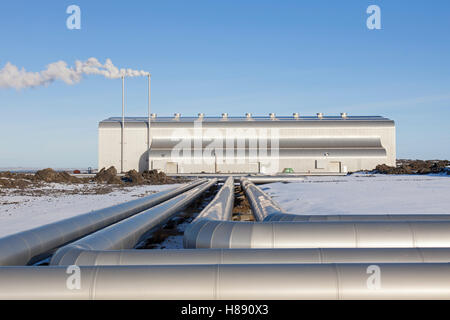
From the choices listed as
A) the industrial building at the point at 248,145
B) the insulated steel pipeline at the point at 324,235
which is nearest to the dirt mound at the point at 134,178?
the industrial building at the point at 248,145

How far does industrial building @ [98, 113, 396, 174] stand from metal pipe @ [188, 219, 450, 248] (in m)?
40.7

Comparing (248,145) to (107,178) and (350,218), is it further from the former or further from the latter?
(350,218)

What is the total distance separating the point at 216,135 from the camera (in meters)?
49.7

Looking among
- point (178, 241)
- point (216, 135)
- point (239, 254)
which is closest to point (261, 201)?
point (178, 241)

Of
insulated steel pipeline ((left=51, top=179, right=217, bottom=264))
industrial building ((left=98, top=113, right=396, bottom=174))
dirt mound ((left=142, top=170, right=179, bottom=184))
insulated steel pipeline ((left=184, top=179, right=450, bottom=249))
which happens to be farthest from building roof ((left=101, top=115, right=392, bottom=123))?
insulated steel pipeline ((left=184, top=179, right=450, bottom=249))

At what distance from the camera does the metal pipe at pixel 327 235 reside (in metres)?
5.09

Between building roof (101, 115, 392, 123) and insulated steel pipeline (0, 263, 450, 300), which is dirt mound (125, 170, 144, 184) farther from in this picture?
insulated steel pipeline (0, 263, 450, 300)

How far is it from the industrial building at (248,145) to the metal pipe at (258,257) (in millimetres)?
41736

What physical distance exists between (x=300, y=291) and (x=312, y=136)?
156ft


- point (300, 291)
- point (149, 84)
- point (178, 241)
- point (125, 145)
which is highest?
point (149, 84)

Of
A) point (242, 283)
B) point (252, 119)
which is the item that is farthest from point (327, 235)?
point (252, 119)

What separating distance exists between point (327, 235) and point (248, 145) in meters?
43.5
